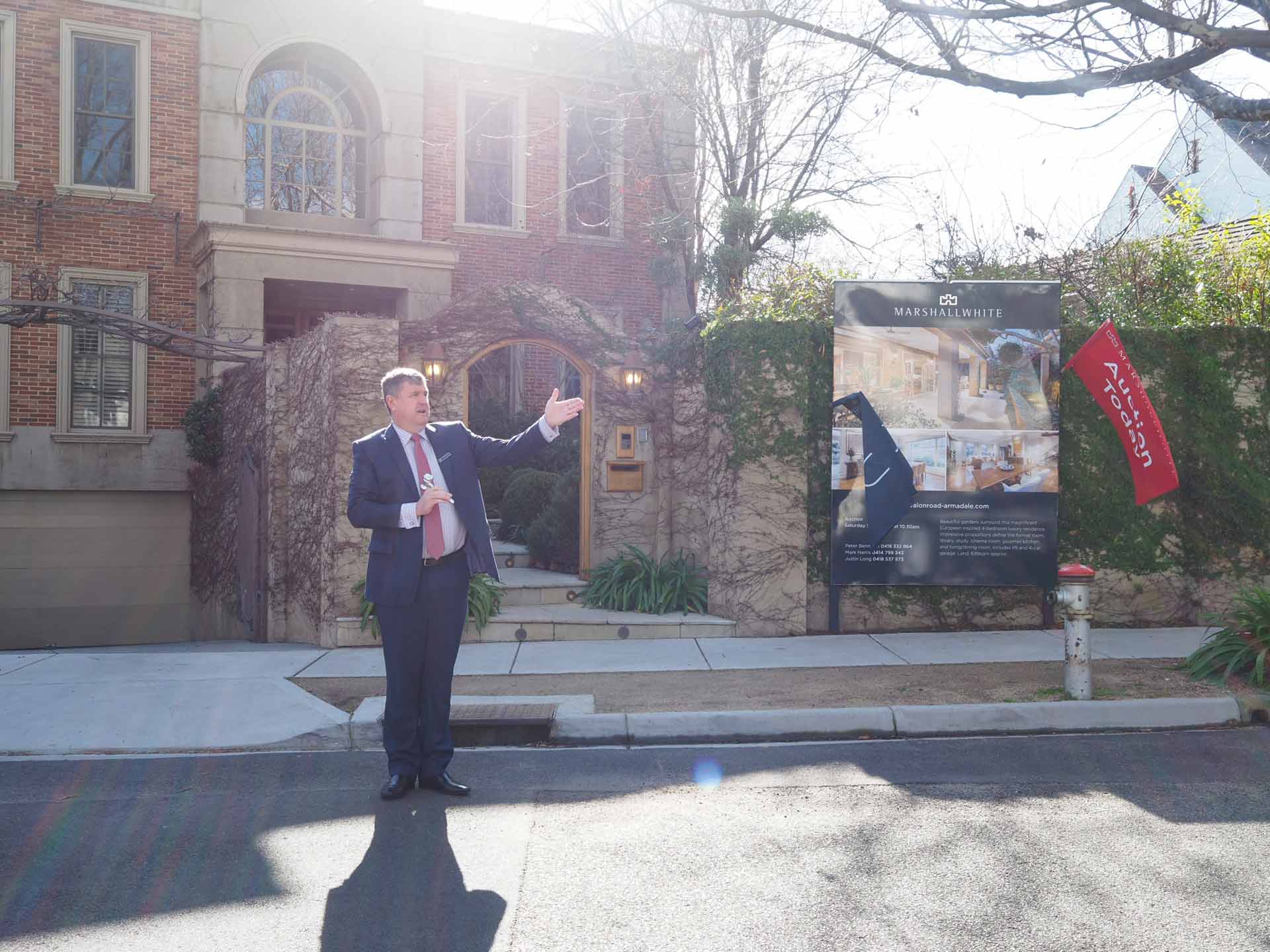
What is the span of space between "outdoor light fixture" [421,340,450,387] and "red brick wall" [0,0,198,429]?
720 cm

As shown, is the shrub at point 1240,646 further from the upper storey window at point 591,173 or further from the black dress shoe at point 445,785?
the upper storey window at point 591,173

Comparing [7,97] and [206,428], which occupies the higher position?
[7,97]

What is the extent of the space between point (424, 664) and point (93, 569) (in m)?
13.1

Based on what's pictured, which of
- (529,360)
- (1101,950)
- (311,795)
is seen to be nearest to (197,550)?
(529,360)

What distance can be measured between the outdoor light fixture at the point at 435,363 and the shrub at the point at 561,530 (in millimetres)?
2125

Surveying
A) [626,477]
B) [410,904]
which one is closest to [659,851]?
[410,904]

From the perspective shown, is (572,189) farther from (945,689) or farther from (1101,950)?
(1101,950)

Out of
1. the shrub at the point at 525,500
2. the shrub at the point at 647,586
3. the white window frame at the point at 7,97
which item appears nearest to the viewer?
the shrub at the point at 647,586

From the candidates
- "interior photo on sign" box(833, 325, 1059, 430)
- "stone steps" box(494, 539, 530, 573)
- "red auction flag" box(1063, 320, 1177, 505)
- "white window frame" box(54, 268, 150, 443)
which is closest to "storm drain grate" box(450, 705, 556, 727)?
"interior photo on sign" box(833, 325, 1059, 430)

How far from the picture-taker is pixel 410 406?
5.30 meters

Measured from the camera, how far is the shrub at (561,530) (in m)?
11.9

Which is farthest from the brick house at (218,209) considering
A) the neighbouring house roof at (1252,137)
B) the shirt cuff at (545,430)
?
the shirt cuff at (545,430)

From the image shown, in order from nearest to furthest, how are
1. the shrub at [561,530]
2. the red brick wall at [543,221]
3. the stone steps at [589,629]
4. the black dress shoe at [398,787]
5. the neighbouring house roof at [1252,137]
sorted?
the black dress shoe at [398,787] → the neighbouring house roof at [1252,137] → the stone steps at [589,629] → the shrub at [561,530] → the red brick wall at [543,221]

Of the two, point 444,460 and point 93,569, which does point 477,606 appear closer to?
point 444,460
